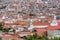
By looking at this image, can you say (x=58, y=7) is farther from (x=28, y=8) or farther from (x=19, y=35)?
(x=19, y=35)

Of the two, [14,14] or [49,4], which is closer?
[14,14]

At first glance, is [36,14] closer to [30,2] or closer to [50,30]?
[30,2]

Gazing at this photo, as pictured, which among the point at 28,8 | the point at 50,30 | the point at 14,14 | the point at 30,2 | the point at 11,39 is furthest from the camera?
the point at 30,2

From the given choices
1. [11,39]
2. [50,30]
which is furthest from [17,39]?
[50,30]

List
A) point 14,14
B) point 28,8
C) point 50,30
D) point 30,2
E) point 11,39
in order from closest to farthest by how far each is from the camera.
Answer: point 11,39 < point 50,30 < point 14,14 < point 28,8 < point 30,2

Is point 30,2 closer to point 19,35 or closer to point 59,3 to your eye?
point 59,3

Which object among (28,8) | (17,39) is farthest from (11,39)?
(28,8)

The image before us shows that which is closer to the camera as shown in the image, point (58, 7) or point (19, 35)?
point (19, 35)

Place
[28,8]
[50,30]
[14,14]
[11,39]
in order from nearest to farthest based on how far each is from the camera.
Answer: [11,39], [50,30], [14,14], [28,8]
